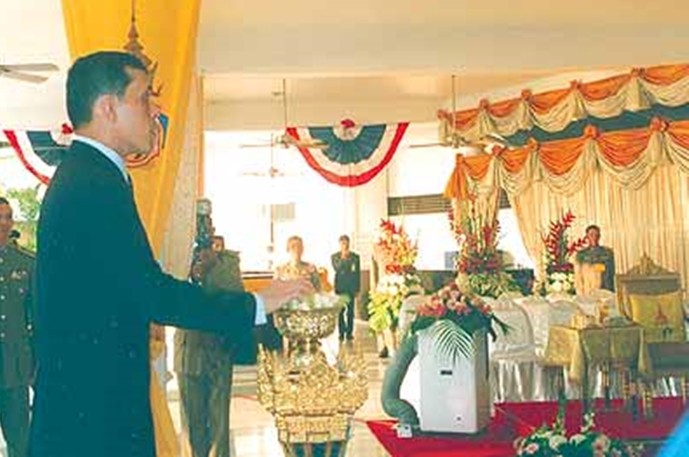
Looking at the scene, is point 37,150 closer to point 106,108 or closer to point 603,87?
point 603,87

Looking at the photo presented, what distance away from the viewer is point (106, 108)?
6.75 feet

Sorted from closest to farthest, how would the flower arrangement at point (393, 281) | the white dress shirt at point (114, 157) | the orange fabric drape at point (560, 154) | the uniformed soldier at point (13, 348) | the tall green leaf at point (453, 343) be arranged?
the white dress shirt at point (114, 157) < the tall green leaf at point (453, 343) < the uniformed soldier at point (13, 348) < the flower arrangement at point (393, 281) < the orange fabric drape at point (560, 154)

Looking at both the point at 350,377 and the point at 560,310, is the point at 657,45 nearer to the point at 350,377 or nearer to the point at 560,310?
the point at 560,310

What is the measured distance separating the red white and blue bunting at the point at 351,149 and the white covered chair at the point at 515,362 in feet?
19.9

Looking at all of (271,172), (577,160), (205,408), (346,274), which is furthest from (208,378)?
(271,172)

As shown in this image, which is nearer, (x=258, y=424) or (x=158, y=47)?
(x=158, y=47)

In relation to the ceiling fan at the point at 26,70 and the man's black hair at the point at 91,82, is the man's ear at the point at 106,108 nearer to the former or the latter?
the man's black hair at the point at 91,82

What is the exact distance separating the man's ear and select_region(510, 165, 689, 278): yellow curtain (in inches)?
369

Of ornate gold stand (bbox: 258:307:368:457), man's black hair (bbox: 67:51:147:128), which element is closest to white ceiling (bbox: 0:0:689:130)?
ornate gold stand (bbox: 258:307:368:457)

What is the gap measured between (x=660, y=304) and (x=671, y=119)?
11.1 ft

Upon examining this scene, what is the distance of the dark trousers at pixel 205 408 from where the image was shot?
5.31 meters

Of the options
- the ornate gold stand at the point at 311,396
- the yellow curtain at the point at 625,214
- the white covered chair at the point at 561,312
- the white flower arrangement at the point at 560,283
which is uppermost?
the yellow curtain at the point at 625,214

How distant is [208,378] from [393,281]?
5.40 meters

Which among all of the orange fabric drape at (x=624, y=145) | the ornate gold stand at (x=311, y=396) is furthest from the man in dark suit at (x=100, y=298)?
the orange fabric drape at (x=624, y=145)
